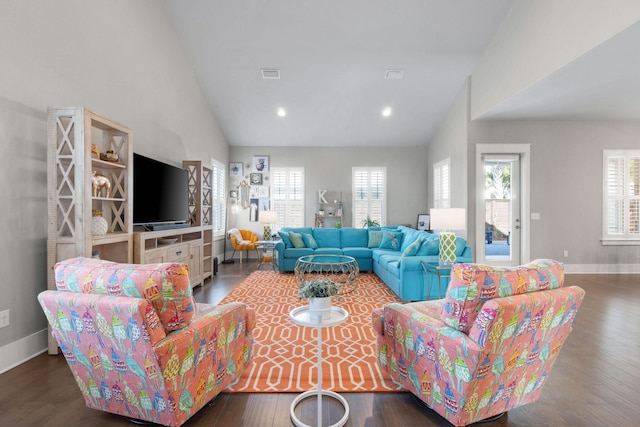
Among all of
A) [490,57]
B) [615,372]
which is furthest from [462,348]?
[490,57]

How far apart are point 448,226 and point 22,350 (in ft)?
14.0

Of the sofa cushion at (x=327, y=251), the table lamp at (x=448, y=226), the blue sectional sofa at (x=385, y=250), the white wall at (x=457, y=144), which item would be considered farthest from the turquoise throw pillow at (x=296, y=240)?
the white wall at (x=457, y=144)

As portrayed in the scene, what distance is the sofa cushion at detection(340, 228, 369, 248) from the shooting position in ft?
21.0

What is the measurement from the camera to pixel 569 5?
3.45 metres

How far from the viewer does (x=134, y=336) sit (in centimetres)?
141

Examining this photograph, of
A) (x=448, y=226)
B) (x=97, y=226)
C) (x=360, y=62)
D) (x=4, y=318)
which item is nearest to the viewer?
(x=4, y=318)

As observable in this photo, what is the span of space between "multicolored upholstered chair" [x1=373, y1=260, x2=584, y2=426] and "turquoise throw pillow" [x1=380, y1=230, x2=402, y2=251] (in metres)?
4.19

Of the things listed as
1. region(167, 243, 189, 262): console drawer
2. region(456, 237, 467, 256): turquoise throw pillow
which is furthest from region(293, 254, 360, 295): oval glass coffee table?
region(167, 243, 189, 262): console drawer

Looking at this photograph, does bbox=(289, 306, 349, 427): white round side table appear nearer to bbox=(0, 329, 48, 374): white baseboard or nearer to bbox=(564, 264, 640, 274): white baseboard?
bbox=(0, 329, 48, 374): white baseboard

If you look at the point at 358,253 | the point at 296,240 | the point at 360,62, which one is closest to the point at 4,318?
the point at 296,240

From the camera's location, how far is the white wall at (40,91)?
7.77ft

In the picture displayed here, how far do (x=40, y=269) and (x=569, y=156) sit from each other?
777 centimetres

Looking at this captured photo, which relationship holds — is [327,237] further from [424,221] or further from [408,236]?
[424,221]

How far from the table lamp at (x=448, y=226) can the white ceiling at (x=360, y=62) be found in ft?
6.99
